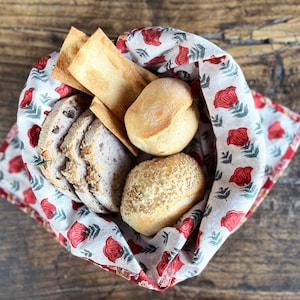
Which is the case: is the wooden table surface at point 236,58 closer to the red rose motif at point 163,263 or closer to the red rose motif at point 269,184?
the red rose motif at point 269,184

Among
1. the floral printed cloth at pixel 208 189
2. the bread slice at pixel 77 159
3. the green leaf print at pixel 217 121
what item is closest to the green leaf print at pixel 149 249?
the floral printed cloth at pixel 208 189

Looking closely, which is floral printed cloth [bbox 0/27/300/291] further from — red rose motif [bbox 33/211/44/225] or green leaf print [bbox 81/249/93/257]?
red rose motif [bbox 33/211/44/225]

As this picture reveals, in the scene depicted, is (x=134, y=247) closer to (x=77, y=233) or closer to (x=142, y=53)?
(x=77, y=233)

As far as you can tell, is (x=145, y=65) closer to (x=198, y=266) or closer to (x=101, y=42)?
(x=101, y=42)

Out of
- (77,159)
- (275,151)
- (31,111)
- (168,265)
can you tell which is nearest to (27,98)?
(31,111)

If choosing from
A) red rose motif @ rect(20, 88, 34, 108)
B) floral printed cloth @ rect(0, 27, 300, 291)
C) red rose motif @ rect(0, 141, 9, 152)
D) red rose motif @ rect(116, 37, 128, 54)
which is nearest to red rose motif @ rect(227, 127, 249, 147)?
floral printed cloth @ rect(0, 27, 300, 291)
